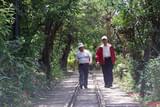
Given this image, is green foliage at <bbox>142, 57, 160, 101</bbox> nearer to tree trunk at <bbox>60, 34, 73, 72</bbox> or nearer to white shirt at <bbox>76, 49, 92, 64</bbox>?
white shirt at <bbox>76, 49, 92, 64</bbox>

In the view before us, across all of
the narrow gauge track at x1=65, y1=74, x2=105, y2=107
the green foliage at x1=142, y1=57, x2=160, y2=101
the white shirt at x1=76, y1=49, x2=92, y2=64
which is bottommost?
the narrow gauge track at x1=65, y1=74, x2=105, y2=107

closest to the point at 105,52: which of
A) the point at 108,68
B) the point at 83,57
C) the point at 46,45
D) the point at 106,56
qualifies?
the point at 106,56

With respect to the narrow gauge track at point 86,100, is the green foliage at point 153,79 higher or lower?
higher

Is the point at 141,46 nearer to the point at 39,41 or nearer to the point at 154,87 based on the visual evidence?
the point at 39,41

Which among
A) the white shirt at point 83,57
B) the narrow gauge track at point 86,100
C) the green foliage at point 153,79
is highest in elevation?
the white shirt at point 83,57

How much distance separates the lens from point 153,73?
49.0ft

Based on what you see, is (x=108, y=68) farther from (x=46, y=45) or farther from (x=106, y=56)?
(x=46, y=45)

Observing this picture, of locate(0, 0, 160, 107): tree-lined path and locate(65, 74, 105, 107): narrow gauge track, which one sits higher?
locate(0, 0, 160, 107): tree-lined path

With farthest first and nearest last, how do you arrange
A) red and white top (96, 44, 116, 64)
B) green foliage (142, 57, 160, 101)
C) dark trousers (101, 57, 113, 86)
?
1. dark trousers (101, 57, 113, 86)
2. red and white top (96, 44, 116, 64)
3. green foliage (142, 57, 160, 101)

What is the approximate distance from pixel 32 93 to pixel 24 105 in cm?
301

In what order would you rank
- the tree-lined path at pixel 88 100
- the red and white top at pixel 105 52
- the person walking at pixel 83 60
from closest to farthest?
the tree-lined path at pixel 88 100 → the red and white top at pixel 105 52 → the person walking at pixel 83 60

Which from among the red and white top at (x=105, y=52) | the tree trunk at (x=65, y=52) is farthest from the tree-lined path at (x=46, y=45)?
the tree trunk at (x=65, y=52)

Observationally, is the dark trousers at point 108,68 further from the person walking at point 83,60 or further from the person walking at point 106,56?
the person walking at point 83,60

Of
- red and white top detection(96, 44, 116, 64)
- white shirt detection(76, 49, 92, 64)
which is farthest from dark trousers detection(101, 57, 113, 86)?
white shirt detection(76, 49, 92, 64)
